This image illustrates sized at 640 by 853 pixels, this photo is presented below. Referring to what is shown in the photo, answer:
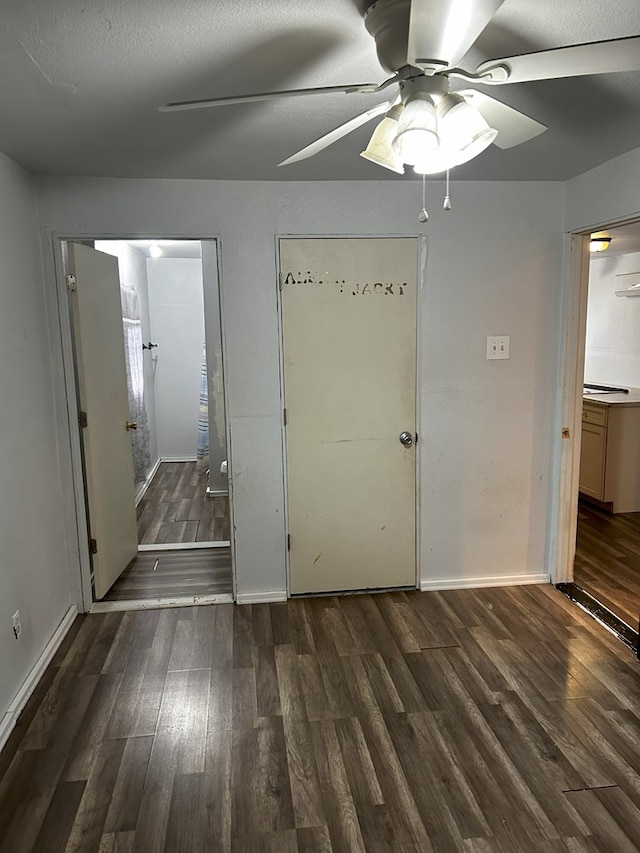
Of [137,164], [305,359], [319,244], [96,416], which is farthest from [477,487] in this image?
Result: [137,164]

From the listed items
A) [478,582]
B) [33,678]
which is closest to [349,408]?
[478,582]

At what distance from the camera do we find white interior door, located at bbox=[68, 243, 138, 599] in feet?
10.1

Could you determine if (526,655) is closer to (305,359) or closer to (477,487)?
(477,487)

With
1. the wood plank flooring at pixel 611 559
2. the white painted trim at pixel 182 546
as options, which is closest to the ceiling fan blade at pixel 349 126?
the wood plank flooring at pixel 611 559

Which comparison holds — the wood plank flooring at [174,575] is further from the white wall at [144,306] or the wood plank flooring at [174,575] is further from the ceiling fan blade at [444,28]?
the ceiling fan blade at [444,28]

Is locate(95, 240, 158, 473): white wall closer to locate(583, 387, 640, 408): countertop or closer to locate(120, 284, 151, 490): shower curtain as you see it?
locate(120, 284, 151, 490): shower curtain

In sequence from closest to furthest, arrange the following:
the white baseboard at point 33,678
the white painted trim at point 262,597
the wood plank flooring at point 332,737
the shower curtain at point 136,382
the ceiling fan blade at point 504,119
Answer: the ceiling fan blade at point 504,119 → the wood plank flooring at point 332,737 → the white baseboard at point 33,678 → the white painted trim at point 262,597 → the shower curtain at point 136,382

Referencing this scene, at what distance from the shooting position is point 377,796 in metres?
1.89

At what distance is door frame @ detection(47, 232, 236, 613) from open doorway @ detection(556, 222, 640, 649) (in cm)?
213

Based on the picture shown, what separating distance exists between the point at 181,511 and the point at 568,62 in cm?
429

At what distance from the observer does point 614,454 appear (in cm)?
447

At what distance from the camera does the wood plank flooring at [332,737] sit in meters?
1.77

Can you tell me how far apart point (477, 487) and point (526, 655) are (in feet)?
3.14

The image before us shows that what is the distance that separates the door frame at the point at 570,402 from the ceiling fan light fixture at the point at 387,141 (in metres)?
1.82
